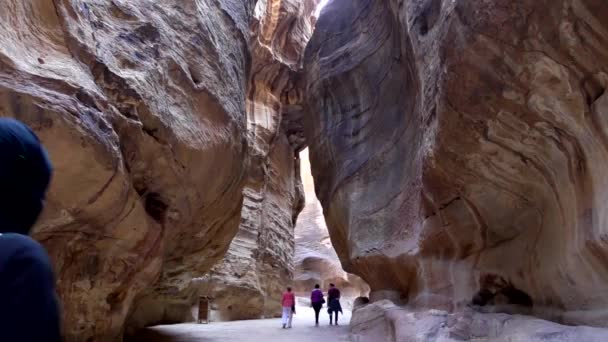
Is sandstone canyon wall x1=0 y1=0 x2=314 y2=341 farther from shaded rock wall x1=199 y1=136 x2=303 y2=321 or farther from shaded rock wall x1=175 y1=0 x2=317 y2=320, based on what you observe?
shaded rock wall x1=175 y1=0 x2=317 y2=320

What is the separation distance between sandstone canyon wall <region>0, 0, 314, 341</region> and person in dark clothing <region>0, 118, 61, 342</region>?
2.70 meters

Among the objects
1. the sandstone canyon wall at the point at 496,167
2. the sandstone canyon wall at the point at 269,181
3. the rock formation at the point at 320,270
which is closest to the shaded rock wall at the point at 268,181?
the sandstone canyon wall at the point at 269,181

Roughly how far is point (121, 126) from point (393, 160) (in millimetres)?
5496

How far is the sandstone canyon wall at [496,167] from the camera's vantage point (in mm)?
3779

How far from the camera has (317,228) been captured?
3284 cm

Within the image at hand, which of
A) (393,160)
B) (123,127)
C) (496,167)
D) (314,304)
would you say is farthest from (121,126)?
(314,304)

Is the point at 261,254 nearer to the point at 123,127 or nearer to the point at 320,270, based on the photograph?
the point at 123,127

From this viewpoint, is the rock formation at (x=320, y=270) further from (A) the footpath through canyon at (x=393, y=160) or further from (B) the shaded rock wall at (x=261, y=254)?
(A) the footpath through canyon at (x=393, y=160)

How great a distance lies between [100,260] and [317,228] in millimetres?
28030

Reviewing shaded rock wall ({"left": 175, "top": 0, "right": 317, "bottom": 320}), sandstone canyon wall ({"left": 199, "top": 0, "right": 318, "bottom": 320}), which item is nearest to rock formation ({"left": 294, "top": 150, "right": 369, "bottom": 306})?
shaded rock wall ({"left": 175, "top": 0, "right": 317, "bottom": 320})

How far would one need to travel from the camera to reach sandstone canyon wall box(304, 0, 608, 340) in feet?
12.4

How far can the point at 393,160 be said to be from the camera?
9070 millimetres

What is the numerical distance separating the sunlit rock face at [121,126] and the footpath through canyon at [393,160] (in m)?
0.02

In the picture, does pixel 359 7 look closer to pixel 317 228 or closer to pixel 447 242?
pixel 447 242
